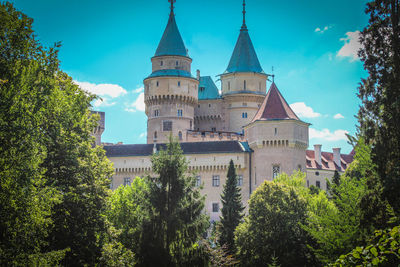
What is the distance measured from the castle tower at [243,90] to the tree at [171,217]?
35388 millimetres

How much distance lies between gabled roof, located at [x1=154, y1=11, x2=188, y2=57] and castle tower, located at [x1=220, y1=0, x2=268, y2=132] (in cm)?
758

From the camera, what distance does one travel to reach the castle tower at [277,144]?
149ft

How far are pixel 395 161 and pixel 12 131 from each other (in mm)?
→ 13765

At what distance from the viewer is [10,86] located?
17859 millimetres

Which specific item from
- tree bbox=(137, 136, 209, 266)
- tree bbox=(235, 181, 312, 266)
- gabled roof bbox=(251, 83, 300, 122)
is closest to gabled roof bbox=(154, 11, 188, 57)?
gabled roof bbox=(251, 83, 300, 122)

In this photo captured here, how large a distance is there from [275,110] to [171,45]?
53.7 ft

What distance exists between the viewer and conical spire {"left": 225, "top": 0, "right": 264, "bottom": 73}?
61.0 meters

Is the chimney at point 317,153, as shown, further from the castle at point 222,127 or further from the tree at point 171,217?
the tree at point 171,217

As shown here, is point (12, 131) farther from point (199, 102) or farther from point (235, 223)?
point (199, 102)

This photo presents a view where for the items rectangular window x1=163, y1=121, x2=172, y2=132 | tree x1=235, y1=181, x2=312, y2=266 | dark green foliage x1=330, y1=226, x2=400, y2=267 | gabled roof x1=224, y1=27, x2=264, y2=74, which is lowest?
tree x1=235, y1=181, x2=312, y2=266

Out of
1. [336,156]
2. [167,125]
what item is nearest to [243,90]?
[167,125]

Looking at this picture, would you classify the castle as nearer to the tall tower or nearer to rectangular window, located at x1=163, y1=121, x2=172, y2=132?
→ the tall tower

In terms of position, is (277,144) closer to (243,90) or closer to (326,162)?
(243,90)

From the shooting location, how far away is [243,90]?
60406 millimetres
